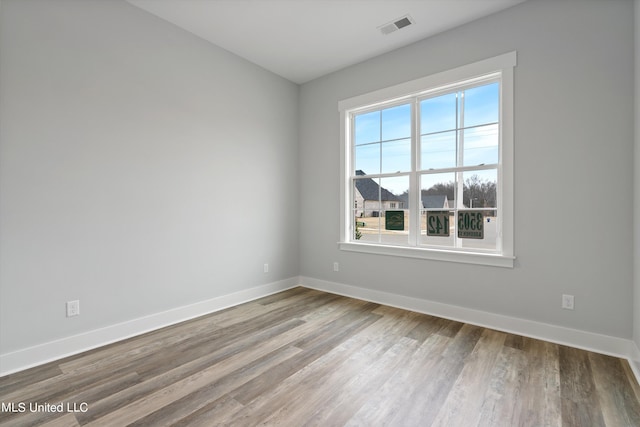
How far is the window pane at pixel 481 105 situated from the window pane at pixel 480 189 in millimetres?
514

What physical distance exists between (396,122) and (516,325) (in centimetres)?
245

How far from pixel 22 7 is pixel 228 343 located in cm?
297

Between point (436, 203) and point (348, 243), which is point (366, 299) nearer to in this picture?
point (348, 243)

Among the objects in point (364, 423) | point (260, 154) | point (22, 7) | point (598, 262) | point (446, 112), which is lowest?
point (364, 423)

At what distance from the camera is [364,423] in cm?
162

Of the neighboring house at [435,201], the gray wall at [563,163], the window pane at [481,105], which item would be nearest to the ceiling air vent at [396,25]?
the gray wall at [563,163]

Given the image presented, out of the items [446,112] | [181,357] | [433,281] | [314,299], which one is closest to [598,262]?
[433,281]

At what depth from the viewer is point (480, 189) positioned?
3021 mm

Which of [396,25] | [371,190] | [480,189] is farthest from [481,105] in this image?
[371,190]

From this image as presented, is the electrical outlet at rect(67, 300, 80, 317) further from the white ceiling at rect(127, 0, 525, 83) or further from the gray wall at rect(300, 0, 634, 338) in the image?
the gray wall at rect(300, 0, 634, 338)

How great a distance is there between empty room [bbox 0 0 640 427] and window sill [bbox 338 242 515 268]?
2 centimetres

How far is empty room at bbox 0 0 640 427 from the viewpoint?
197 centimetres

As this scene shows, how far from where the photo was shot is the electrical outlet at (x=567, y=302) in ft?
8.26

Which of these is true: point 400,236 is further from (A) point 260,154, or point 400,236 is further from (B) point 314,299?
(A) point 260,154
